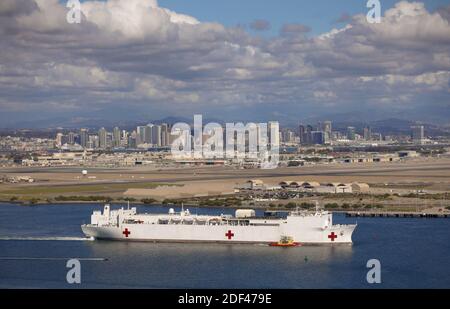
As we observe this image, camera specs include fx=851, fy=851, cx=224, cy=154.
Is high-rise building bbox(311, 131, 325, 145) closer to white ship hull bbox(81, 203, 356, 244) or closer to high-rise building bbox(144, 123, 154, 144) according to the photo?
high-rise building bbox(144, 123, 154, 144)

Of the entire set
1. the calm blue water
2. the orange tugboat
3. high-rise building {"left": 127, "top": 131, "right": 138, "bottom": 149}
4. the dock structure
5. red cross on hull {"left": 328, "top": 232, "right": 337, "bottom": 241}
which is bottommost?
the calm blue water

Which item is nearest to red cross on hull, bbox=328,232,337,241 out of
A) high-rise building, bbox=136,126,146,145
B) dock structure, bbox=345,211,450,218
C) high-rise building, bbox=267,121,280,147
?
dock structure, bbox=345,211,450,218

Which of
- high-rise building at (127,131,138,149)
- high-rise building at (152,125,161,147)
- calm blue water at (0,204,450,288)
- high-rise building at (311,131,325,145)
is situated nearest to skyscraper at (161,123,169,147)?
high-rise building at (152,125,161,147)

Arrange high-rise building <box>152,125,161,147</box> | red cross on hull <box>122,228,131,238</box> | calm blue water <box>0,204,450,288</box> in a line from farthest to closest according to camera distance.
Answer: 1. high-rise building <box>152,125,161,147</box>
2. red cross on hull <box>122,228,131,238</box>
3. calm blue water <box>0,204,450,288</box>

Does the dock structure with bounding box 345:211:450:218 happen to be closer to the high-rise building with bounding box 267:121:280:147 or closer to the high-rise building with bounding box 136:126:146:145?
the high-rise building with bounding box 267:121:280:147

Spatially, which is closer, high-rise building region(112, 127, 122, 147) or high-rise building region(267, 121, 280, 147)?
high-rise building region(267, 121, 280, 147)

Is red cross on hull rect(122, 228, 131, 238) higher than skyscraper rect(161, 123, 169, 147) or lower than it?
lower

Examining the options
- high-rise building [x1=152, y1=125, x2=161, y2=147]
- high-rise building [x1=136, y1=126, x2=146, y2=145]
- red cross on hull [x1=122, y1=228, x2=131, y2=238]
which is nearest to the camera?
red cross on hull [x1=122, y1=228, x2=131, y2=238]

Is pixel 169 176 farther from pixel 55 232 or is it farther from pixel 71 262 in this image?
pixel 71 262
